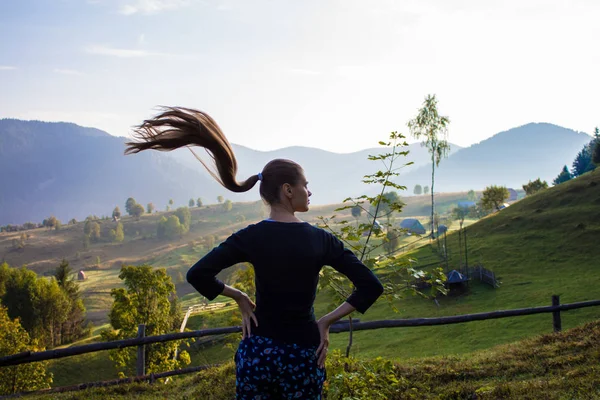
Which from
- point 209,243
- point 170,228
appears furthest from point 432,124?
point 170,228

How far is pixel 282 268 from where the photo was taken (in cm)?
287

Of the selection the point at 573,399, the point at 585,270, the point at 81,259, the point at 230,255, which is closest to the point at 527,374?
the point at 573,399

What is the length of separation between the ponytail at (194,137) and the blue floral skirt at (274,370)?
3.64 feet

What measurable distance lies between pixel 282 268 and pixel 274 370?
2.01 ft

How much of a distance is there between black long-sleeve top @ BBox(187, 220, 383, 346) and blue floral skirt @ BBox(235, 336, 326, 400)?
59 mm

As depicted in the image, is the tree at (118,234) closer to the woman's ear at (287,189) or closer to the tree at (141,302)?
the tree at (141,302)

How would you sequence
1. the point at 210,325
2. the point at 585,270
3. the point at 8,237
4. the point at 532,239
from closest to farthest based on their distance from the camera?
the point at 585,270 < the point at 532,239 < the point at 210,325 < the point at 8,237

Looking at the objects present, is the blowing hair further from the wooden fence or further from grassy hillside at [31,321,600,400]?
the wooden fence

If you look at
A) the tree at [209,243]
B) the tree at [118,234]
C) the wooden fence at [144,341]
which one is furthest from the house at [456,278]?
the tree at [118,234]

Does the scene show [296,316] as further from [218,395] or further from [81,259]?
[81,259]

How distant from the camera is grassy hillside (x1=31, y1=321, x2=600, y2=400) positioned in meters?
6.02

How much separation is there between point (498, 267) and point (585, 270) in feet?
20.5

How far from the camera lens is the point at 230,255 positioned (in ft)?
9.64

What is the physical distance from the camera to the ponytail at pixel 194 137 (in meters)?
3.38
